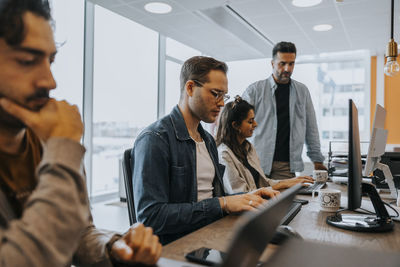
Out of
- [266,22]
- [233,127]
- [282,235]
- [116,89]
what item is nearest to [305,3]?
[266,22]

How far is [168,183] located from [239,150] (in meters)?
0.96

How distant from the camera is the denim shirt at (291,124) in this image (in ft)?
8.59

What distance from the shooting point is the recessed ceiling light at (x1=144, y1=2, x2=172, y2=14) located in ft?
13.2

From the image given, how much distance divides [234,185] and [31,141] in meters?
1.30

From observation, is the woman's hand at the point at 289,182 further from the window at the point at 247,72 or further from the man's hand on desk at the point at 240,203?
the window at the point at 247,72

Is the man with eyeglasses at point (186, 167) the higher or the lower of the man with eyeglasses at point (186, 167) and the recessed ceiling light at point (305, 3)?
the lower

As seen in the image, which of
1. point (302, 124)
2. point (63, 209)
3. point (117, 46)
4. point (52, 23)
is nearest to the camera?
point (63, 209)

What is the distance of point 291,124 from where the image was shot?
8.68 feet

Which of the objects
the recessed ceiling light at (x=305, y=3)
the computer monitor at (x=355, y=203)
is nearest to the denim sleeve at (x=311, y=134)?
the computer monitor at (x=355, y=203)

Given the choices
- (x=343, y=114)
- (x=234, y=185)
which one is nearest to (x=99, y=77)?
(x=234, y=185)

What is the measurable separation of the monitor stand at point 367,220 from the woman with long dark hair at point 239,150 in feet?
1.98

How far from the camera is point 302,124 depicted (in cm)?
267

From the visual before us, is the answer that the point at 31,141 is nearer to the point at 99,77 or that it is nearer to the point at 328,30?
the point at 99,77

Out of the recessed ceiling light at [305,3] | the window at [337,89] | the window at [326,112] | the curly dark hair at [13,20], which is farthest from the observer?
the window at [326,112]
